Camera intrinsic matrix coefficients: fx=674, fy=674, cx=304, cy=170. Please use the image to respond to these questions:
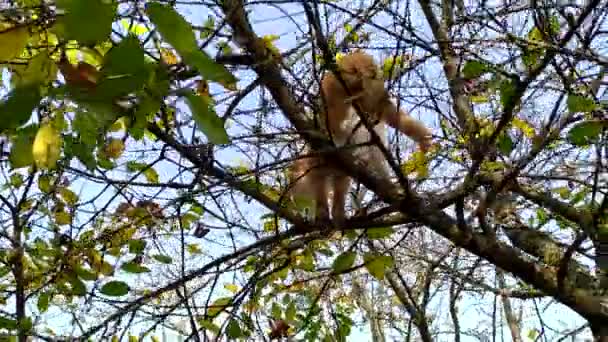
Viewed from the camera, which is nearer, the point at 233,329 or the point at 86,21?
the point at 86,21

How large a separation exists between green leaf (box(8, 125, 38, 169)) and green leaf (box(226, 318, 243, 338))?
145 centimetres

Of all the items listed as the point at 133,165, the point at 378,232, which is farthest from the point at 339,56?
the point at 133,165

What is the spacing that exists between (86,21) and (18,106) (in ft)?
0.28

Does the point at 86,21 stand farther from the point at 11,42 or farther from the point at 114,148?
the point at 114,148

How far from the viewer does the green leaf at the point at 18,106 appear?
49 cm

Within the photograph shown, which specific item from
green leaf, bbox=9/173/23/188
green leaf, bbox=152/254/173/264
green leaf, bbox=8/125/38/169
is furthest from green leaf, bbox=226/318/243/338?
green leaf, bbox=8/125/38/169

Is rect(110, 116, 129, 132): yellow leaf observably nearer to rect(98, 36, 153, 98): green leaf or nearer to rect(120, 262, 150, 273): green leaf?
rect(98, 36, 153, 98): green leaf

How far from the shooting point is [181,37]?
48 cm

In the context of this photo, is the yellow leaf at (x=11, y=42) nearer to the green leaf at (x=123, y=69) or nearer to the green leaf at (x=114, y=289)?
the green leaf at (x=123, y=69)

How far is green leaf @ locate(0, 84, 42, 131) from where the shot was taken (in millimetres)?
488

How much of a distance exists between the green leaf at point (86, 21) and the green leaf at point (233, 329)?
1.61 metres

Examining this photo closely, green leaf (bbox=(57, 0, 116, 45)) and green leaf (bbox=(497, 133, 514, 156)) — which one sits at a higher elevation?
green leaf (bbox=(497, 133, 514, 156))

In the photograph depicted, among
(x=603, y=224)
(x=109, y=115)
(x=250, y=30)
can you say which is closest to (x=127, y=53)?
(x=109, y=115)

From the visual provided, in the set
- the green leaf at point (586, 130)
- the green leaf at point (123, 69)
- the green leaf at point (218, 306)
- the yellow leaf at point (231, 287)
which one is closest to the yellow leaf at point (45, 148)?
the green leaf at point (123, 69)
